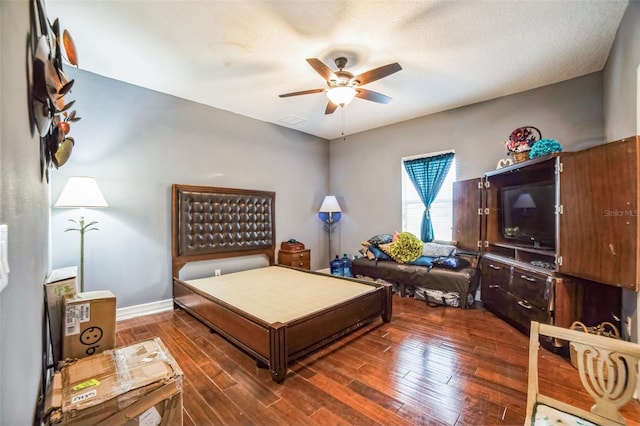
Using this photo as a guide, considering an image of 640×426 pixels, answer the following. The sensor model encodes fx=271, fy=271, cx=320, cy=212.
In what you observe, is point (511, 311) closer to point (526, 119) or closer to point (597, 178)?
point (597, 178)

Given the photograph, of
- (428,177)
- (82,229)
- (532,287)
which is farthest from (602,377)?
(82,229)

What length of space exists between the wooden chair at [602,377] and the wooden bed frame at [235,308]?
149 centimetres

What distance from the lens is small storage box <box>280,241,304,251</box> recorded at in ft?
15.6

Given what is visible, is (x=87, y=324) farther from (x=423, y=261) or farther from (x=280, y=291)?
(x=423, y=261)

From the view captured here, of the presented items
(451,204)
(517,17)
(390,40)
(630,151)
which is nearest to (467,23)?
(517,17)

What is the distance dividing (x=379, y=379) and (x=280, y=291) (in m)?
1.42

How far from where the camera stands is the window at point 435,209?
429cm

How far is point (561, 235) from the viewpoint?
2.29 meters

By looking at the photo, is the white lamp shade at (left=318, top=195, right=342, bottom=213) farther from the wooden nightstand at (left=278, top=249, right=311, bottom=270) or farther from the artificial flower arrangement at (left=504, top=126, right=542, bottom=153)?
the artificial flower arrangement at (left=504, top=126, right=542, bottom=153)

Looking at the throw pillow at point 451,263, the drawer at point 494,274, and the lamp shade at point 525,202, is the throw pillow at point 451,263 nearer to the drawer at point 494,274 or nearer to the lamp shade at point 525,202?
the drawer at point 494,274

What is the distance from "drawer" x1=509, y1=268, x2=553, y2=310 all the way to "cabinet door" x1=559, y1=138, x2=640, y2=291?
0.24 meters

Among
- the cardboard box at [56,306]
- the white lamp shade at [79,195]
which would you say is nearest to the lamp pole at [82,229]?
the white lamp shade at [79,195]

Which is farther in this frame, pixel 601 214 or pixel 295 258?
pixel 295 258

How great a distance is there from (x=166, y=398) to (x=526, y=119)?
4584 mm
